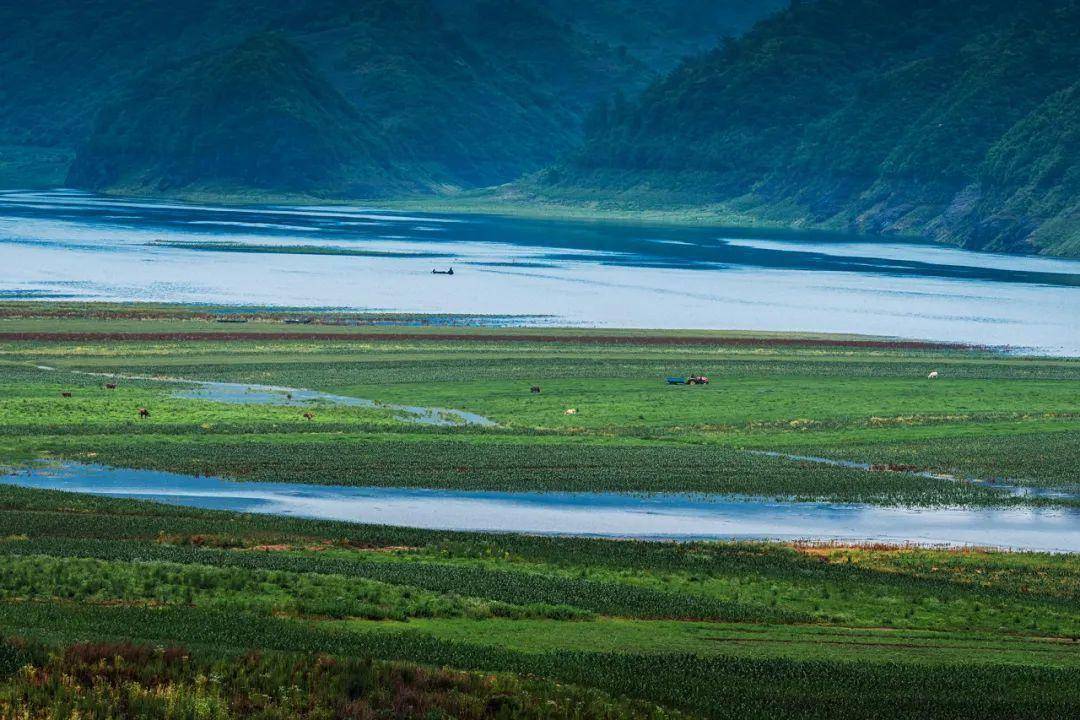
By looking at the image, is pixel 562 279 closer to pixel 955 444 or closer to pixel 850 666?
pixel 955 444

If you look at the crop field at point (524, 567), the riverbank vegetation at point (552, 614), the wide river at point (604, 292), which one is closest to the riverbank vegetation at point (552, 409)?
the crop field at point (524, 567)

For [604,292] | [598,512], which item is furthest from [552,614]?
[604,292]

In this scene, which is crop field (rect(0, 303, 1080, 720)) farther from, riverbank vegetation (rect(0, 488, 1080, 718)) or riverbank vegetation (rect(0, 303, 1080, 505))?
riverbank vegetation (rect(0, 303, 1080, 505))

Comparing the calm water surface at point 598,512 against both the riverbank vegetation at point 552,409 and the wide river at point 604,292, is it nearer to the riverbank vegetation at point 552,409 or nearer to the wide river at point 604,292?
the riverbank vegetation at point 552,409

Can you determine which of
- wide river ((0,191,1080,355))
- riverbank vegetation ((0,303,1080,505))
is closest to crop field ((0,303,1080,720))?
riverbank vegetation ((0,303,1080,505))

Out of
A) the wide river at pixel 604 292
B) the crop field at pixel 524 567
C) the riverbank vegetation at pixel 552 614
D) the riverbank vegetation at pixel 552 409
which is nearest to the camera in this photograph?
the crop field at pixel 524 567

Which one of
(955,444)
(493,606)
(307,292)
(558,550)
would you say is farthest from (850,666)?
(307,292)
